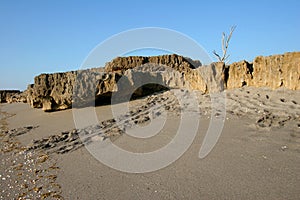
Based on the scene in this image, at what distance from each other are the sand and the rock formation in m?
0.44

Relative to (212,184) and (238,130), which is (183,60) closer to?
(238,130)

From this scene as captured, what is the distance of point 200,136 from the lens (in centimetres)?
349

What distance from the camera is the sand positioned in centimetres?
217

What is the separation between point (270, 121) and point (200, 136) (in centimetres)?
115

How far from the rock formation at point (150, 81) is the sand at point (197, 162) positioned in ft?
1.44

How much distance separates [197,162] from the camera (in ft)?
8.87

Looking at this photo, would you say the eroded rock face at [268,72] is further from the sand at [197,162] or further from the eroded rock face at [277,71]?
the sand at [197,162]

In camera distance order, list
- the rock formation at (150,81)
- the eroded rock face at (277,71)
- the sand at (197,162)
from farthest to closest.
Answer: the rock formation at (150,81) → the eroded rock face at (277,71) → the sand at (197,162)

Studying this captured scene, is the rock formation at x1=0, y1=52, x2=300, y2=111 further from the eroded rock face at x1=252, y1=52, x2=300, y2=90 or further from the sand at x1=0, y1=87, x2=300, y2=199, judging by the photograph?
the sand at x1=0, y1=87, x2=300, y2=199

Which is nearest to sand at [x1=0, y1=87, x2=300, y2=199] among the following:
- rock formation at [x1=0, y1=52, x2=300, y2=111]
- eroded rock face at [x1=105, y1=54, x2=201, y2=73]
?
rock formation at [x1=0, y1=52, x2=300, y2=111]

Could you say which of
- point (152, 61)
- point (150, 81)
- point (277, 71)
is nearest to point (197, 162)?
point (277, 71)

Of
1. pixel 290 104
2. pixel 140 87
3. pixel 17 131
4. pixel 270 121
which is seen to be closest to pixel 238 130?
pixel 270 121

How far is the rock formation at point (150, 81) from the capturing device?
472 centimetres

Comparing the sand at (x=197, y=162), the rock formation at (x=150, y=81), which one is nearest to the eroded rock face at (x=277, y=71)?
the rock formation at (x=150, y=81)
